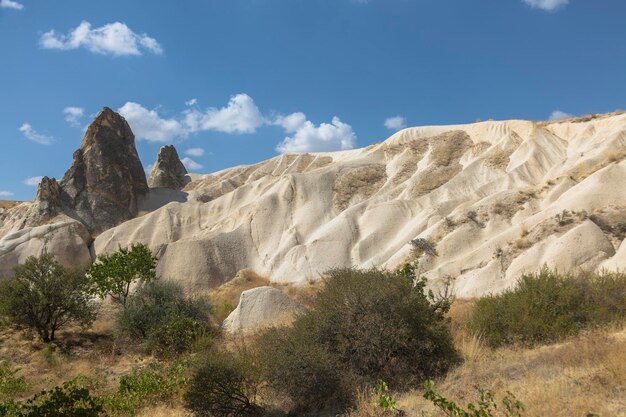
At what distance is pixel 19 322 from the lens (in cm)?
2144

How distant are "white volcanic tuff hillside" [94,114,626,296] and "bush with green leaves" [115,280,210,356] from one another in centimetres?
892

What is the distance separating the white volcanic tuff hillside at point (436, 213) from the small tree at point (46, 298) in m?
8.79

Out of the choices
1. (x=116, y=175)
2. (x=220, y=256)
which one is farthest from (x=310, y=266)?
(x=116, y=175)

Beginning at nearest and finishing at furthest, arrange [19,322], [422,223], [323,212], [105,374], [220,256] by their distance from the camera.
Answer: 1. [105,374]
2. [19,322]
3. [422,223]
4. [220,256]
5. [323,212]

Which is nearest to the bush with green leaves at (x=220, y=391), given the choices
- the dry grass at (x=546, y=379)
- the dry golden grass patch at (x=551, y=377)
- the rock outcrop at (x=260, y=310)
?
the dry grass at (x=546, y=379)

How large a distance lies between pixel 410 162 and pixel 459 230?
1389 centimetres

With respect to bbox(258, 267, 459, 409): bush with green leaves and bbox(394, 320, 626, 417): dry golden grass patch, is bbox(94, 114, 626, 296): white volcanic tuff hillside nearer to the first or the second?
bbox(394, 320, 626, 417): dry golden grass patch

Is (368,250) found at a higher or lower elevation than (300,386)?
higher

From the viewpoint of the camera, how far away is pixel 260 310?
19938mm

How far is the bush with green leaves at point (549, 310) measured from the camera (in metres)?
11.3

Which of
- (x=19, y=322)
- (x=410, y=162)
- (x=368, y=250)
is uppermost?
(x=410, y=162)

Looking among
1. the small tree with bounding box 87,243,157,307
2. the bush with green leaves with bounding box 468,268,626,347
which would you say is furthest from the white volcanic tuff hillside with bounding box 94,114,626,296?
the small tree with bounding box 87,243,157,307

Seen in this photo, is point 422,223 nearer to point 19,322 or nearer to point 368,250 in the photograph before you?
point 368,250

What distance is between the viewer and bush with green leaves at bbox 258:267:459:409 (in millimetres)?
9508
